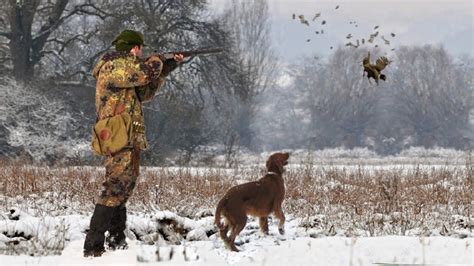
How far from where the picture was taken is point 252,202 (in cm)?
620

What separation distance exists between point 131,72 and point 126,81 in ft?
0.28

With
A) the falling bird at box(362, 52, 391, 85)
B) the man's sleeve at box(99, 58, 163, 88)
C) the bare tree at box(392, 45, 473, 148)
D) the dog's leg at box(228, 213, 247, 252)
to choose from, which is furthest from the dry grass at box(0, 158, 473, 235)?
the bare tree at box(392, 45, 473, 148)

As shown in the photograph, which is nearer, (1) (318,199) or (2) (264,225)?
(2) (264,225)

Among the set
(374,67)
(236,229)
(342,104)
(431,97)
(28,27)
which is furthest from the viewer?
(342,104)

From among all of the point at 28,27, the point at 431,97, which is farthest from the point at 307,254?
the point at 431,97

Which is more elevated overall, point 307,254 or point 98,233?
point 98,233

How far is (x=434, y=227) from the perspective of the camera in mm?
7055

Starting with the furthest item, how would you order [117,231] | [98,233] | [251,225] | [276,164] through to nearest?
1. [251,225]
2. [276,164]
3. [117,231]
4. [98,233]

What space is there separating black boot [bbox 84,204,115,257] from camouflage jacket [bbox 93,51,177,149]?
25.1 inches

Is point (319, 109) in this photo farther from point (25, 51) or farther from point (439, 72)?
point (25, 51)

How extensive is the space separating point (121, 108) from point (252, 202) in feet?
5.39

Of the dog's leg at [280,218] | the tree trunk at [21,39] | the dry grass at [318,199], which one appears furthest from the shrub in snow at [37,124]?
the dog's leg at [280,218]

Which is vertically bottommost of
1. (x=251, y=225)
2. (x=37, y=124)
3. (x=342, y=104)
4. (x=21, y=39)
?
(x=251, y=225)

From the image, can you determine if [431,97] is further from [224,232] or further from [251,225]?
[224,232]
